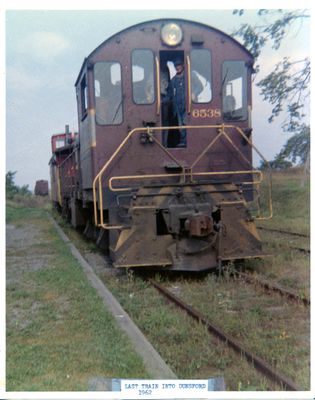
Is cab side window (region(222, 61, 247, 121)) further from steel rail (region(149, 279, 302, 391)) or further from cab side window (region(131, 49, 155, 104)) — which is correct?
steel rail (region(149, 279, 302, 391))

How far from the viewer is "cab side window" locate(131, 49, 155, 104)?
7.30 metres

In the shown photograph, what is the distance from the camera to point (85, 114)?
807 centimetres

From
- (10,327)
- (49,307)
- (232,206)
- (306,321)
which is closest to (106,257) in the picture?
(232,206)

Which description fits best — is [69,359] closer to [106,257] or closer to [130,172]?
[130,172]

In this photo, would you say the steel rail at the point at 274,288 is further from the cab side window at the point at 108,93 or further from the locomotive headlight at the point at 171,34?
the locomotive headlight at the point at 171,34

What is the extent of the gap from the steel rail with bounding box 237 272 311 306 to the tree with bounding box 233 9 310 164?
147cm

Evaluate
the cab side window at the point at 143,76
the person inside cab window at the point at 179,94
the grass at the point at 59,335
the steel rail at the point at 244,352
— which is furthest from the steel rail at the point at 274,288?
the cab side window at the point at 143,76

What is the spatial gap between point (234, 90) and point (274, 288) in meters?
3.17

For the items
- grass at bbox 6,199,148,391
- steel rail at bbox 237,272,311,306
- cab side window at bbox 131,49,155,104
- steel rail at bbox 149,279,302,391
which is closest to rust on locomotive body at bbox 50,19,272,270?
cab side window at bbox 131,49,155,104

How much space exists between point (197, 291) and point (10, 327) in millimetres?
2297

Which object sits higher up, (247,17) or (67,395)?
(247,17)

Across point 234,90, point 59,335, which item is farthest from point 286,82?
point 59,335

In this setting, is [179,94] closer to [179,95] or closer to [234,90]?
[179,95]

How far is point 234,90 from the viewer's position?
7.66 m
